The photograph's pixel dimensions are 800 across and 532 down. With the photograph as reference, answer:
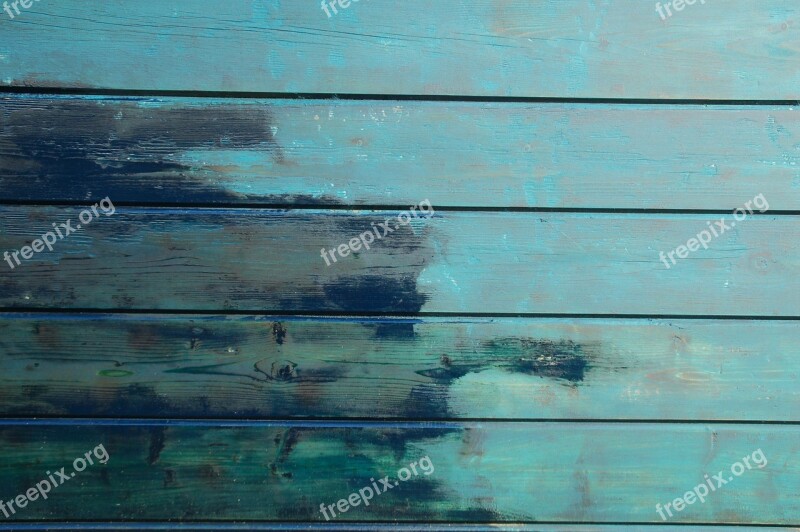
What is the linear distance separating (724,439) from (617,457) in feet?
0.72

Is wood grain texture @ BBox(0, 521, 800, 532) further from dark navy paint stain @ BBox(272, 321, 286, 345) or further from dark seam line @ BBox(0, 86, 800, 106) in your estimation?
dark seam line @ BBox(0, 86, 800, 106)

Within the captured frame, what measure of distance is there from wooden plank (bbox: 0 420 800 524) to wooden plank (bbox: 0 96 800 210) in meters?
0.47

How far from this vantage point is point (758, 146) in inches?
44.5

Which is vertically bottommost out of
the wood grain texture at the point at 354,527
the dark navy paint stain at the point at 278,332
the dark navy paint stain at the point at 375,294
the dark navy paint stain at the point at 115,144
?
the wood grain texture at the point at 354,527

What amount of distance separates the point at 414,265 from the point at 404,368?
0.69ft

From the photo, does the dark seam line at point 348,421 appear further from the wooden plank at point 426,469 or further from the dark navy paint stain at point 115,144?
the dark navy paint stain at point 115,144

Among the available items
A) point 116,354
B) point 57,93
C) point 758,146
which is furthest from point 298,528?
point 758,146

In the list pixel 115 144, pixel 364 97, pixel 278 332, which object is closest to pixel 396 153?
pixel 364 97

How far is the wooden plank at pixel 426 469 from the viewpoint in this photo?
1.16m

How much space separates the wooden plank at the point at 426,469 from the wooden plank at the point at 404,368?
39mm

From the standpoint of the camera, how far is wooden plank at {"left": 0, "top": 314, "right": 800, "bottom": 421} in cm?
114

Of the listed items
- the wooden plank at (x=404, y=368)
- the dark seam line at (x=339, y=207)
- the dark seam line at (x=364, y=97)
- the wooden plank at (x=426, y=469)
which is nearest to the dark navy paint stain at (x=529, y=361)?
the wooden plank at (x=404, y=368)

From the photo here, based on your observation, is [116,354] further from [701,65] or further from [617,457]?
[701,65]

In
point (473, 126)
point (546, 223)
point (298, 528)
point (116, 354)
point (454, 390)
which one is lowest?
point (298, 528)
